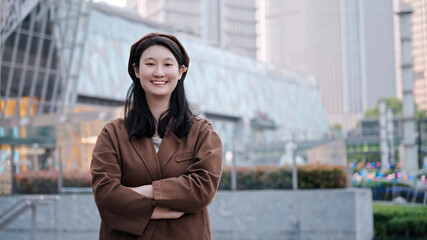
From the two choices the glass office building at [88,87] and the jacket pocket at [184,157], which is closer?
the jacket pocket at [184,157]

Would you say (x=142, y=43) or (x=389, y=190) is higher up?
(x=142, y=43)

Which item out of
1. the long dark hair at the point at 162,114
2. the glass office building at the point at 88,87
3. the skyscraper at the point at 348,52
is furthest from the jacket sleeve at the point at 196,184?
the skyscraper at the point at 348,52

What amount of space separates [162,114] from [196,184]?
0.39 metres

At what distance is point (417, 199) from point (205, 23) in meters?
133

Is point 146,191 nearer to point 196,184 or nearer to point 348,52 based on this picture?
point 196,184

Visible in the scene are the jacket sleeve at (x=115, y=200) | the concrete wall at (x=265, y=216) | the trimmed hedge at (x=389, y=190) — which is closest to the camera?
the jacket sleeve at (x=115, y=200)

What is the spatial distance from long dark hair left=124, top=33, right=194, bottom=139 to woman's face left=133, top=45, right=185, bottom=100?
0.10 feet

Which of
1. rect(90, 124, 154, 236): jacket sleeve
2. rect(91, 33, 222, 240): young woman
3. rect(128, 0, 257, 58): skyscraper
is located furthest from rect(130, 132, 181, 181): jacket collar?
rect(128, 0, 257, 58): skyscraper

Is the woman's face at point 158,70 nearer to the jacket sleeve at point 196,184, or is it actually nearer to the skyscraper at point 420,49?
the jacket sleeve at point 196,184

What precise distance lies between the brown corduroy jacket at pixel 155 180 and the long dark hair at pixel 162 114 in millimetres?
37

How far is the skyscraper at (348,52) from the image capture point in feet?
557

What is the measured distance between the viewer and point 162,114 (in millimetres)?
2744

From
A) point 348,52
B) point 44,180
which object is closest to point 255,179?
point 44,180

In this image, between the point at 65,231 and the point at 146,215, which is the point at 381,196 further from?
the point at 146,215
